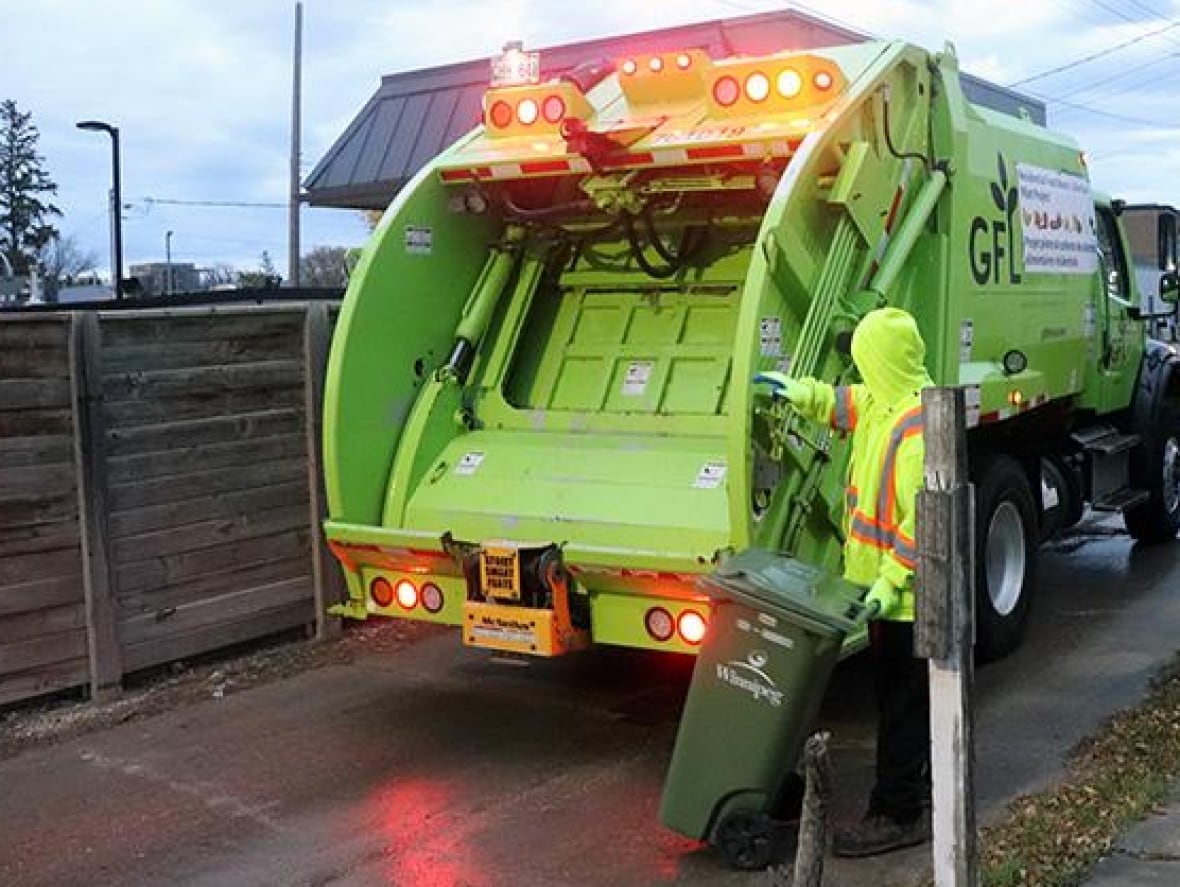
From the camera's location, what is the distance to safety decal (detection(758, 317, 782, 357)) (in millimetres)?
4734

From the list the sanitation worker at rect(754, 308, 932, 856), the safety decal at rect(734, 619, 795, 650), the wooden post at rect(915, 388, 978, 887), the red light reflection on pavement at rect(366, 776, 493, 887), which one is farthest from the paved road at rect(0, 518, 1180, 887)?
the wooden post at rect(915, 388, 978, 887)

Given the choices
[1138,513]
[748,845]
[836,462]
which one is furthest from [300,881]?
[1138,513]

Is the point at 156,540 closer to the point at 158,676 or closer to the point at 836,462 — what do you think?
the point at 158,676

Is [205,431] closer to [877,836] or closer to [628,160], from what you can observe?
[628,160]

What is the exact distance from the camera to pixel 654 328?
236 inches

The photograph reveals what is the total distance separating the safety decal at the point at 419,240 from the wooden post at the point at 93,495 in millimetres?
1539

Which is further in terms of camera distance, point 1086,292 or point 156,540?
point 1086,292

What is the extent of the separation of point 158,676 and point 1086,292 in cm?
544

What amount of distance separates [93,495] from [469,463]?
174 centimetres

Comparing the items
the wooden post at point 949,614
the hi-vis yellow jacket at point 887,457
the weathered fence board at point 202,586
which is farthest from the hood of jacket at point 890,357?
the weathered fence board at point 202,586

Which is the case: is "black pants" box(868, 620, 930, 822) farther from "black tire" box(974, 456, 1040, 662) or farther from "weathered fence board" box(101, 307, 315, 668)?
"weathered fence board" box(101, 307, 315, 668)

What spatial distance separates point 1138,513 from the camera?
915cm

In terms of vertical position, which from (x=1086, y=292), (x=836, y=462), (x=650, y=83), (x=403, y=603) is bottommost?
(x=403, y=603)

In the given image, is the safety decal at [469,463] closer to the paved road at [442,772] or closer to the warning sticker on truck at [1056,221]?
the paved road at [442,772]
